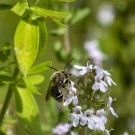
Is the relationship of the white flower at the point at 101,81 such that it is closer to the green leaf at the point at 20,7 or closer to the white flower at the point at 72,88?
the white flower at the point at 72,88

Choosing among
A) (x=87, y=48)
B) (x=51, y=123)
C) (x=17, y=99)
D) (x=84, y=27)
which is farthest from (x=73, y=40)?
(x=17, y=99)

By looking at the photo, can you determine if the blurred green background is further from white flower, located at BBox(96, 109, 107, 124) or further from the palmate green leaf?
white flower, located at BBox(96, 109, 107, 124)

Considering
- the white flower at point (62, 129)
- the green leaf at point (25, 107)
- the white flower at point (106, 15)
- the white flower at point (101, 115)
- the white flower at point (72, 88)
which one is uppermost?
the white flower at point (106, 15)

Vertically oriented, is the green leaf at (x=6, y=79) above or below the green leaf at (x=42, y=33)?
below

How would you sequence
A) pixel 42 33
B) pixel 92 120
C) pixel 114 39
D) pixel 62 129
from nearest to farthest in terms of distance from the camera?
pixel 92 120 < pixel 42 33 < pixel 62 129 < pixel 114 39

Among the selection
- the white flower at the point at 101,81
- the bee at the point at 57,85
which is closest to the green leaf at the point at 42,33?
the bee at the point at 57,85

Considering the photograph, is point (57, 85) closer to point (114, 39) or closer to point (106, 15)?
point (114, 39)

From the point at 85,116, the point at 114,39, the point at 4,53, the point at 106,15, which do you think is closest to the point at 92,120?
the point at 85,116
